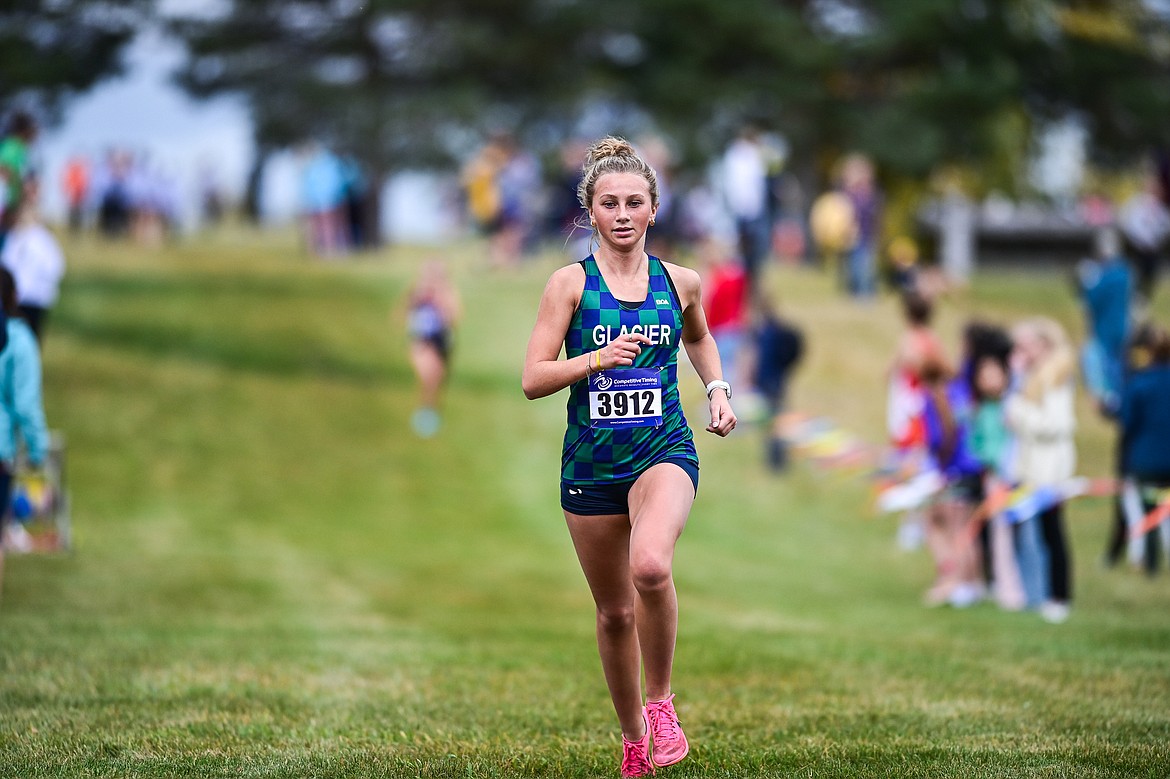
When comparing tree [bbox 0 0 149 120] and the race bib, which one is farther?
tree [bbox 0 0 149 120]

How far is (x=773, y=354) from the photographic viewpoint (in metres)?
19.2

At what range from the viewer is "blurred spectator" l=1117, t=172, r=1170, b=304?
74.2ft

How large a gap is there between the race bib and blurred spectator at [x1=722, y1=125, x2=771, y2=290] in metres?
18.4

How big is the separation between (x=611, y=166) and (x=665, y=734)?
82.8 inches

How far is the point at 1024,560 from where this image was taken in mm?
11984

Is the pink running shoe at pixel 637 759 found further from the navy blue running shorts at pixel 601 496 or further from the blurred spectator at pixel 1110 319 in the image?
the blurred spectator at pixel 1110 319

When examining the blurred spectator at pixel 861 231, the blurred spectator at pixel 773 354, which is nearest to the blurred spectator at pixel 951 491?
the blurred spectator at pixel 773 354

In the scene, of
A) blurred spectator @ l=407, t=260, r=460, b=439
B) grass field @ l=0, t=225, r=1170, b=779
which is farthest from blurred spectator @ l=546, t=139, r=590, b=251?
blurred spectator @ l=407, t=260, r=460, b=439

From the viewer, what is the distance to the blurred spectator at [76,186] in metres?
39.2

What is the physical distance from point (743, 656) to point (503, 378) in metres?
16.1

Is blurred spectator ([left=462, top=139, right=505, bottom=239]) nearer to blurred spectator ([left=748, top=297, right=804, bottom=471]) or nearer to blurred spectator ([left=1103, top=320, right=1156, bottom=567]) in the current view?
blurred spectator ([left=748, top=297, right=804, bottom=471])

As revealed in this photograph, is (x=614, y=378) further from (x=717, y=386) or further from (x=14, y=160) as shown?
(x=14, y=160)

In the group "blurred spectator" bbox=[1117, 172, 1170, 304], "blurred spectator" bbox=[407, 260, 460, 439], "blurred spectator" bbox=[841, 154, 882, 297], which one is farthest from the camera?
"blurred spectator" bbox=[841, 154, 882, 297]

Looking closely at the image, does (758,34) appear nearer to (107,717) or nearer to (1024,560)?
(1024,560)
